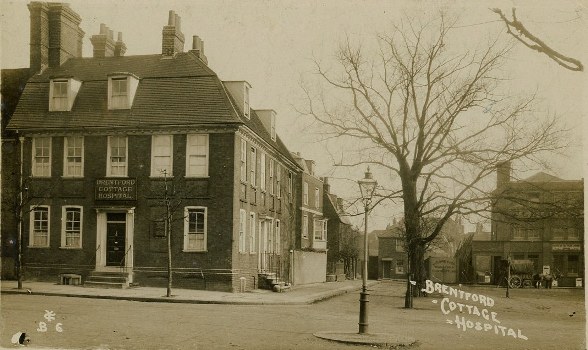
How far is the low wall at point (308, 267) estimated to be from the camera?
37.9 meters

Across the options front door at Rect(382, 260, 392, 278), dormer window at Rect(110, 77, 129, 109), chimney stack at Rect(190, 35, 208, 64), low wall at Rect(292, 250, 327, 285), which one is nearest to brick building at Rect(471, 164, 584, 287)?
low wall at Rect(292, 250, 327, 285)

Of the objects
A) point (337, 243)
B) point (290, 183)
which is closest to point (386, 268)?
point (337, 243)

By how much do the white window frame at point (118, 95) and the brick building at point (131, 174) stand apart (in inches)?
1.6

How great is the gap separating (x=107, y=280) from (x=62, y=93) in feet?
25.3

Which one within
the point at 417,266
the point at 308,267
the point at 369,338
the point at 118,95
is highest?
the point at 118,95

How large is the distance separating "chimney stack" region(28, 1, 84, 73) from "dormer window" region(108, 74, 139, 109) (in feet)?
11.4

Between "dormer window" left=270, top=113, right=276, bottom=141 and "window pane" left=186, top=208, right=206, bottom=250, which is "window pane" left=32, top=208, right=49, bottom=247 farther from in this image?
"dormer window" left=270, top=113, right=276, bottom=141

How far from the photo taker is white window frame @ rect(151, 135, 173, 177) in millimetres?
25984

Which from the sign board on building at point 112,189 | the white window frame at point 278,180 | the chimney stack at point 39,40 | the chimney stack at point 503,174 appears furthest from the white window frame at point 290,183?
the chimney stack at point 503,174

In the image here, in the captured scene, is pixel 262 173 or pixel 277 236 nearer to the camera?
pixel 262 173

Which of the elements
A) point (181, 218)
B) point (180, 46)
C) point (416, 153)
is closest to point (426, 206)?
point (416, 153)

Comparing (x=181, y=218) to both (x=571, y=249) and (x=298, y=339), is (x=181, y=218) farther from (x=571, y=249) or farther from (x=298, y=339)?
(x=571, y=249)

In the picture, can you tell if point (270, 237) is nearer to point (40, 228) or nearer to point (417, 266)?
point (417, 266)

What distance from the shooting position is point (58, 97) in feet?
85.5
